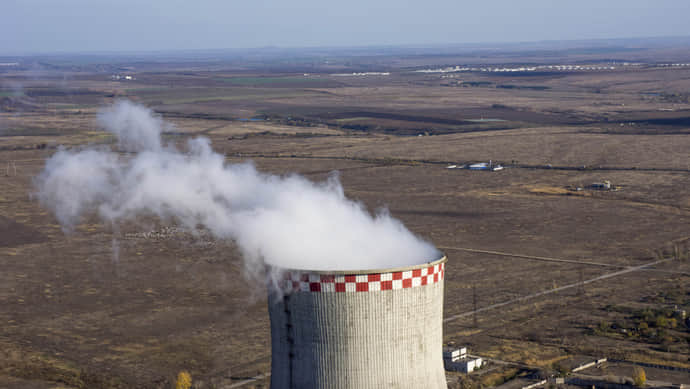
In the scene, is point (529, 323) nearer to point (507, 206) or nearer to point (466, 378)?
point (466, 378)

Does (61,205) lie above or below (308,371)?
below

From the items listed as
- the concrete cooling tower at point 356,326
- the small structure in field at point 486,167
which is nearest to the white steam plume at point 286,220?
the concrete cooling tower at point 356,326

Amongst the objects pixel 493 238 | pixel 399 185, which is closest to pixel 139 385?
pixel 493 238

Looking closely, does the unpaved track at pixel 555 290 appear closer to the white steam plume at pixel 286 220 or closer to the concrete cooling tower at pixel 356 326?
the white steam plume at pixel 286 220

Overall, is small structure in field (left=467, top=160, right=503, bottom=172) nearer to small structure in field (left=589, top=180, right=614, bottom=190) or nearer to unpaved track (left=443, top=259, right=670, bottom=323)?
small structure in field (left=589, top=180, right=614, bottom=190)

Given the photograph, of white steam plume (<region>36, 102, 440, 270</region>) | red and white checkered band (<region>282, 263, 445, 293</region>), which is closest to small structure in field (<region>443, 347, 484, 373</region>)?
white steam plume (<region>36, 102, 440, 270</region>)

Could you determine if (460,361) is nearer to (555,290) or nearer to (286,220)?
(286,220)

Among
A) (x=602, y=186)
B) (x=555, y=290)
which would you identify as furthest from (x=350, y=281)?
(x=602, y=186)
